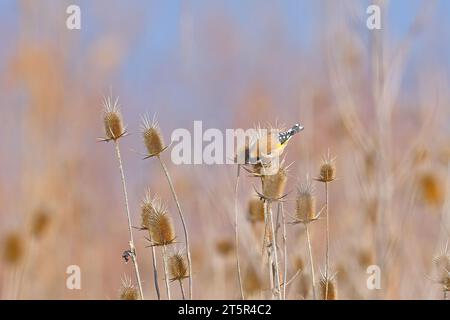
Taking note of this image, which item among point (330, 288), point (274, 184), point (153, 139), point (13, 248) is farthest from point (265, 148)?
point (13, 248)

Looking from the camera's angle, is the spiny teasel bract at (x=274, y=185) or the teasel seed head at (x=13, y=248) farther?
the teasel seed head at (x=13, y=248)

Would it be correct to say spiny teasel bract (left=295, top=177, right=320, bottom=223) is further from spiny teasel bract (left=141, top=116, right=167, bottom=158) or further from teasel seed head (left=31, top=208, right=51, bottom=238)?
teasel seed head (left=31, top=208, right=51, bottom=238)

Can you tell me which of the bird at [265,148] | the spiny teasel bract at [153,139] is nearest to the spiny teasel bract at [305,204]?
the bird at [265,148]

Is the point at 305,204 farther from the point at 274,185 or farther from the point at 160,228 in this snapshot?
the point at 160,228

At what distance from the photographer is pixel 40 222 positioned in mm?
2119

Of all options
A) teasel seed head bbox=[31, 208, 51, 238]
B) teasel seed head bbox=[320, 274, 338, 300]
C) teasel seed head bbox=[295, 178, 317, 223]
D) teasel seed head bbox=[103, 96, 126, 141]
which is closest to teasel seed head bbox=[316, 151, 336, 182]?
teasel seed head bbox=[295, 178, 317, 223]

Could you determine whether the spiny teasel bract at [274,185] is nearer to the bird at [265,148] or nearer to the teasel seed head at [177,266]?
the bird at [265,148]

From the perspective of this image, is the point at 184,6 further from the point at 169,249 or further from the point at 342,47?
the point at 169,249

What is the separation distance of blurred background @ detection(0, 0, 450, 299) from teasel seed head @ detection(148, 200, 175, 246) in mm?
197

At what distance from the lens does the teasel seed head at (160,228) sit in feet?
3.78

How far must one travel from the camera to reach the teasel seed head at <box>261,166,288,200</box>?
1135 millimetres

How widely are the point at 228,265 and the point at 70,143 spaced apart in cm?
84
